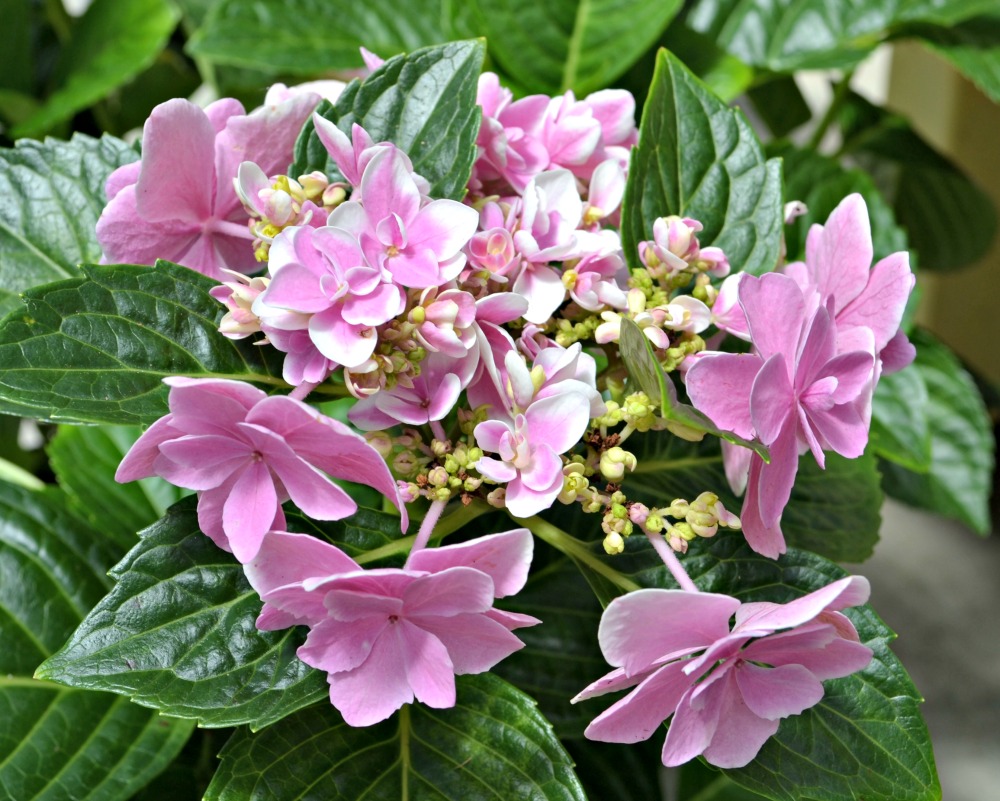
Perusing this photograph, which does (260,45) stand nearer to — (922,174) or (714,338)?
(714,338)

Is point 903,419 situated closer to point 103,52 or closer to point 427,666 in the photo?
point 427,666

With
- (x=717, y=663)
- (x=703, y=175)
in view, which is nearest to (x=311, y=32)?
(x=703, y=175)

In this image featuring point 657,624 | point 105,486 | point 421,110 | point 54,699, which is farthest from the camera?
point 105,486

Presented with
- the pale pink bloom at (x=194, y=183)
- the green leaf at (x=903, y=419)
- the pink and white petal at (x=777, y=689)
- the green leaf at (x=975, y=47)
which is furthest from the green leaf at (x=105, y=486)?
the green leaf at (x=975, y=47)

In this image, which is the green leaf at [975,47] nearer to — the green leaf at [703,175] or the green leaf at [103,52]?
the green leaf at [703,175]

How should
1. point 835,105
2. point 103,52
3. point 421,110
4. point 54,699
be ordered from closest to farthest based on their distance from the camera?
point 421,110 < point 54,699 < point 103,52 < point 835,105

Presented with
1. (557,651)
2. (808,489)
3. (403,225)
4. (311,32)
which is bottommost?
(557,651)

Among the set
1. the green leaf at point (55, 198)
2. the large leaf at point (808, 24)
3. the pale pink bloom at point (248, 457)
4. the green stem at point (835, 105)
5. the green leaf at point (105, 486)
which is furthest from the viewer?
the green stem at point (835, 105)
